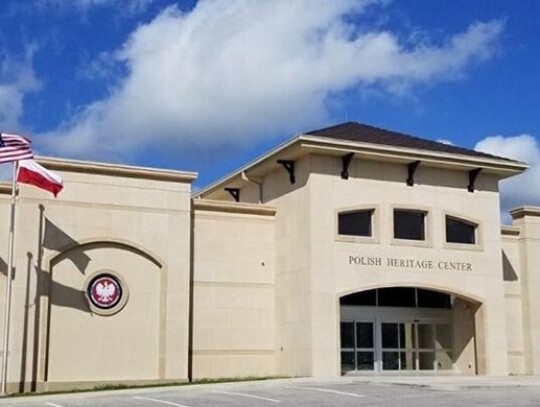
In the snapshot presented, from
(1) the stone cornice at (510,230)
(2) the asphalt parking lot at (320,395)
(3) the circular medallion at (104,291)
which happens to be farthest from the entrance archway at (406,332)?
(3) the circular medallion at (104,291)

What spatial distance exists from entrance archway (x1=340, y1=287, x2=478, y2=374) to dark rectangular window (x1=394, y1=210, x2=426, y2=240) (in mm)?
2081

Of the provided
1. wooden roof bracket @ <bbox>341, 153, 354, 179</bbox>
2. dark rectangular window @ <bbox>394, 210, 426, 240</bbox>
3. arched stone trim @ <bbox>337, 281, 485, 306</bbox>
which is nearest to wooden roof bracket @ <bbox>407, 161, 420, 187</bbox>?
dark rectangular window @ <bbox>394, 210, 426, 240</bbox>

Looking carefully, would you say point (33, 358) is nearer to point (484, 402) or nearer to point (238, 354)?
point (238, 354)

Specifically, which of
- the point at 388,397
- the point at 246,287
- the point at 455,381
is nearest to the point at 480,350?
the point at 455,381

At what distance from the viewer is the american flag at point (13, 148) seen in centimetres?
2438

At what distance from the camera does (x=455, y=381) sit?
2452 cm

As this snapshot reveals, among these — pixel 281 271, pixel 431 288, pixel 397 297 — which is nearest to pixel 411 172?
pixel 431 288

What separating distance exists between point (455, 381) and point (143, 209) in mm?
10926

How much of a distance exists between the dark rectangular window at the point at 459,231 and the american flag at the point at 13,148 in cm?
1473

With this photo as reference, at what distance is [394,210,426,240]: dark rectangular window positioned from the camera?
2986 centimetres

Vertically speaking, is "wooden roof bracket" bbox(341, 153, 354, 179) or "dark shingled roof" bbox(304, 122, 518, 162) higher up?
"dark shingled roof" bbox(304, 122, 518, 162)

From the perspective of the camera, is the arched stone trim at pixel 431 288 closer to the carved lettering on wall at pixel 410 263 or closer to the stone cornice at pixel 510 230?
the carved lettering on wall at pixel 410 263

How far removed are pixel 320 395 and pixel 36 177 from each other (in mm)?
10462

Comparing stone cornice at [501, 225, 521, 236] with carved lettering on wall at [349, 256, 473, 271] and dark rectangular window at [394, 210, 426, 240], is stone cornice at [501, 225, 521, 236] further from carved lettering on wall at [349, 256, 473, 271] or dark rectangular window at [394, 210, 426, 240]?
dark rectangular window at [394, 210, 426, 240]
